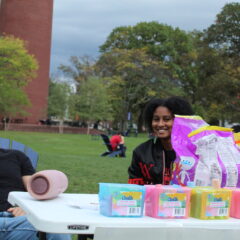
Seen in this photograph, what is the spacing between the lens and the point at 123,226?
1814 millimetres

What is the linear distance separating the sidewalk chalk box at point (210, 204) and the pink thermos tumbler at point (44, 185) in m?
0.70

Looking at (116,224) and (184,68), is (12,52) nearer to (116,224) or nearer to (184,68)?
(184,68)

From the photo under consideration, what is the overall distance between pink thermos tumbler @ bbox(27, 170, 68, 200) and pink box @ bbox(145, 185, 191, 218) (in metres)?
0.55

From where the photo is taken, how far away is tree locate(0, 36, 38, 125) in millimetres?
34062

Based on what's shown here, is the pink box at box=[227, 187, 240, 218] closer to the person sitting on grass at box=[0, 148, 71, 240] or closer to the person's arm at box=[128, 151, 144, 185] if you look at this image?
the person sitting on grass at box=[0, 148, 71, 240]

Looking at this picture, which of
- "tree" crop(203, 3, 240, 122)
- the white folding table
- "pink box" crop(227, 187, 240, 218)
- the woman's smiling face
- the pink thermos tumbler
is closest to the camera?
the white folding table

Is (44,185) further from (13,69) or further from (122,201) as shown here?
(13,69)

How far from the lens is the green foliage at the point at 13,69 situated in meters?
34.1

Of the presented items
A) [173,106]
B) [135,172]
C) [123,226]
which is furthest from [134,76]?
[123,226]

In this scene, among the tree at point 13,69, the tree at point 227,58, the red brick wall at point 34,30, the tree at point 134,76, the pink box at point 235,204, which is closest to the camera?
the pink box at point 235,204

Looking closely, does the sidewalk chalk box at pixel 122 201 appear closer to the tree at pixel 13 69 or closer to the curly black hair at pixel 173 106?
the curly black hair at pixel 173 106

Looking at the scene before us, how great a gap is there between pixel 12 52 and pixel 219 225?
33822mm

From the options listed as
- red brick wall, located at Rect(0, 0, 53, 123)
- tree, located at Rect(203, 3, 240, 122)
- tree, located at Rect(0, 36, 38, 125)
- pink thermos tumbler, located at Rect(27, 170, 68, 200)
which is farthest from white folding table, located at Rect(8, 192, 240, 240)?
red brick wall, located at Rect(0, 0, 53, 123)

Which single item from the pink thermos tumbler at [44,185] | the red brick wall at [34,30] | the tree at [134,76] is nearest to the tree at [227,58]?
the tree at [134,76]
